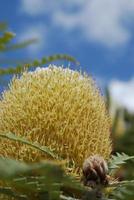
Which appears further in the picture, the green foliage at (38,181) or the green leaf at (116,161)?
the green leaf at (116,161)

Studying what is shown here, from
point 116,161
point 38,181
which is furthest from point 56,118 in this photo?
point 38,181

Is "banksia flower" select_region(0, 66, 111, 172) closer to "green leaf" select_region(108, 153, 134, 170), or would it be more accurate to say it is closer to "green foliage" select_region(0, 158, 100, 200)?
"green leaf" select_region(108, 153, 134, 170)

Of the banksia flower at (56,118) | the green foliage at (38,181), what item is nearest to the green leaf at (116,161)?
the banksia flower at (56,118)

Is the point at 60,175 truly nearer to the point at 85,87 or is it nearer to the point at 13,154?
the point at 13,154

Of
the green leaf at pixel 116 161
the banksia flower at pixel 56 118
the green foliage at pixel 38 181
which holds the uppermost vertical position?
the banksia flower at pixel 56 118

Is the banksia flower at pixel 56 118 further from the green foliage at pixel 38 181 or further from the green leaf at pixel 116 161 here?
the green foliage at pixel 38 181

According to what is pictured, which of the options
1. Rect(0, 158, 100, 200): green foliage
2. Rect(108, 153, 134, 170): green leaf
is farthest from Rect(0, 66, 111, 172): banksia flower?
Rect(0, 158, 100, 200): green foliage

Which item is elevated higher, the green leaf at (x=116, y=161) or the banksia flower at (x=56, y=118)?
the banksia flower at (x=56, y=118)

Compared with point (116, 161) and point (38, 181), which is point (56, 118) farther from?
point (38, 181)

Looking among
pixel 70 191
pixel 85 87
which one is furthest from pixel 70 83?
pixel 70 191
